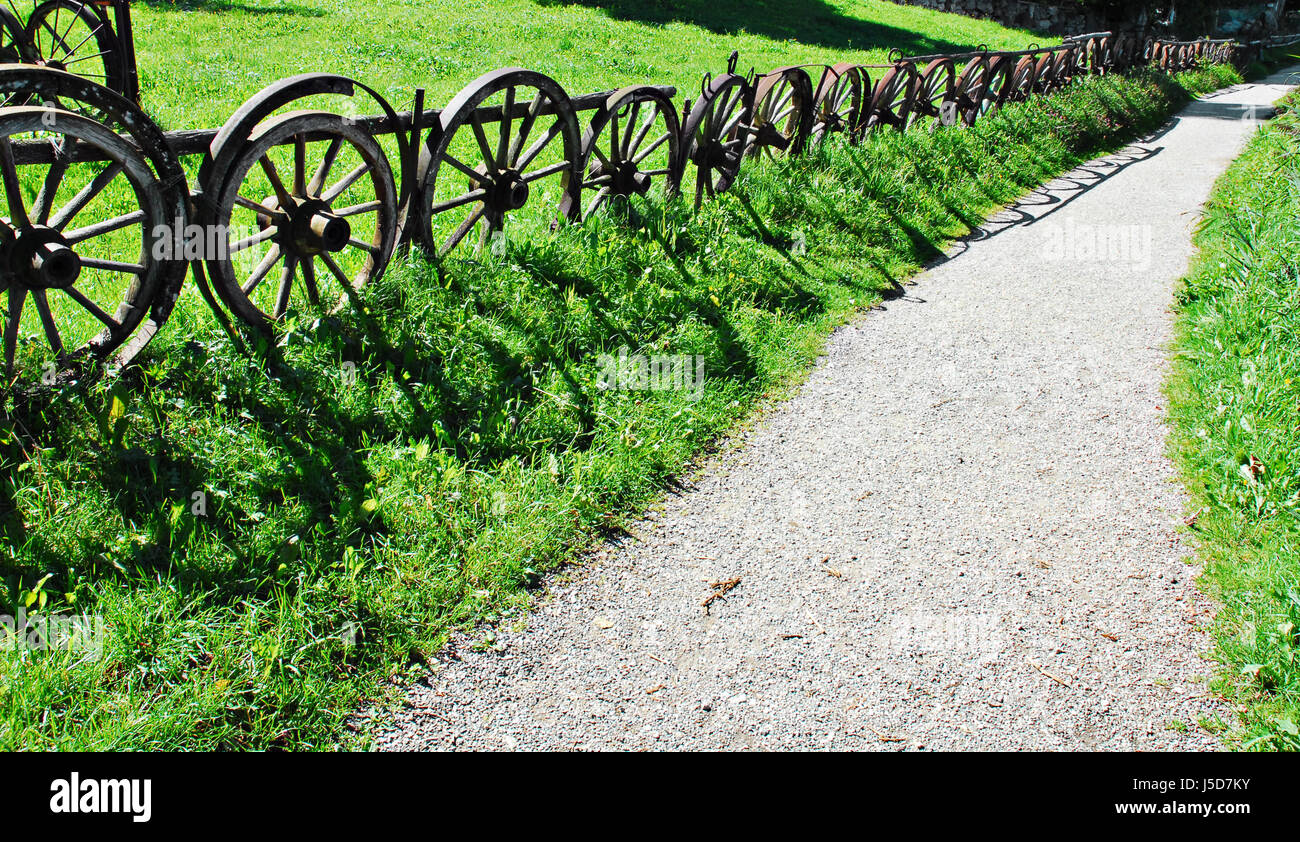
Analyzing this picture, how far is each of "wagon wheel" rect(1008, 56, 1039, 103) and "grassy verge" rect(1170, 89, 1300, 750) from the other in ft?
18.2

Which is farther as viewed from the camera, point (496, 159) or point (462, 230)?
point (496, 159)

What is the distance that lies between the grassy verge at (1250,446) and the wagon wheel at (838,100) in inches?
141

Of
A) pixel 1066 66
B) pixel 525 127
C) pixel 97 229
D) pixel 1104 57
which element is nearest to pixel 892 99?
pixel 525 127

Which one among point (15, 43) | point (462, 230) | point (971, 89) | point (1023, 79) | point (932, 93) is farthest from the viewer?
point (1023, 79)

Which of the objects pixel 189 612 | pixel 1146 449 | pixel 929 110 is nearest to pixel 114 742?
pixel 189 612

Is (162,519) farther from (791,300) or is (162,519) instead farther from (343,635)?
(791,300)

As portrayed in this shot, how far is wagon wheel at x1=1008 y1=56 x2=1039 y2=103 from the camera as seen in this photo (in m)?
12.8

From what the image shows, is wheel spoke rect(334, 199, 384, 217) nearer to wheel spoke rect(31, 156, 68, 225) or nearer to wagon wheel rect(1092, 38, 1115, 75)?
wheel spoke rect(31, 156, 68, 225)

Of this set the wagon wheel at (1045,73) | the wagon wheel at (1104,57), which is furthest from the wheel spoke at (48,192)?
the wagon wheel at (1104,57)

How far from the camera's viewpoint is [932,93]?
11172 mm

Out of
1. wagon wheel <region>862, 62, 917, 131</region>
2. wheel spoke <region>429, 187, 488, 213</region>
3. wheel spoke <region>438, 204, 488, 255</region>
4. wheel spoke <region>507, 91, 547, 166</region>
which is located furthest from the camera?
wagon wheel <region>862, 62, 917, 131</region>

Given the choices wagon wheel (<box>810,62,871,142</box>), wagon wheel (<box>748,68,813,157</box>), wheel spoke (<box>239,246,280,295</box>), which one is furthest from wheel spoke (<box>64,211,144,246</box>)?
wagon wheel (<box>810,62,871,142</box>)

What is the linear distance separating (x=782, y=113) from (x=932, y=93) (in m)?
3.35

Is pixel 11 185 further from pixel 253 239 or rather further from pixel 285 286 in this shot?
pixel 285 286
